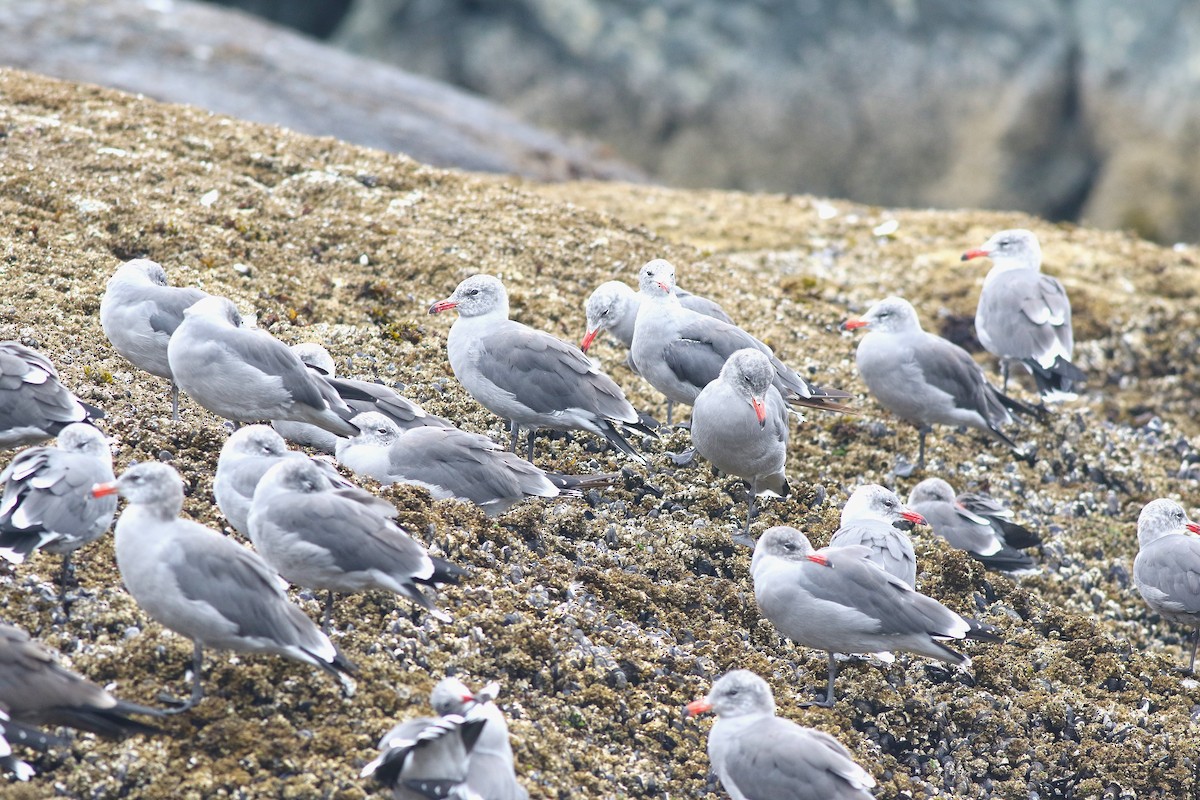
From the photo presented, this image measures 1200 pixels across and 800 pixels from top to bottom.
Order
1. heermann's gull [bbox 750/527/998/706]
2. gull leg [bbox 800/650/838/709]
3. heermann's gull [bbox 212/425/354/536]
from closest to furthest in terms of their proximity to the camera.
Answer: heermann's gull [bbox 212/425/354/536]
heermann's gull [bbox 750/527/998/706]
gull leg [bbox 800/650/838/709]

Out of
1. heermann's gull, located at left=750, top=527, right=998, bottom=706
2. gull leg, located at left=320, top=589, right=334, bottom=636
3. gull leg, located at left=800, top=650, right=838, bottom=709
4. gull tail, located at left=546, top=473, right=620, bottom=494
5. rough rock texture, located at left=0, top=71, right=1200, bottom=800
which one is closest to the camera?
rough rock texture, located at left=0, top=71, right=1200, bottom=800

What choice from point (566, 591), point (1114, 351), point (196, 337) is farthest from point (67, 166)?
point (1114, 351)

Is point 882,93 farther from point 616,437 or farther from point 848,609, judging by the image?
point 848,609

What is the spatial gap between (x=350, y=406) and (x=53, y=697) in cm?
374

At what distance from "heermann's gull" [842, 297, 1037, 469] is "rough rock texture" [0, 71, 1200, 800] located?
0.53 m

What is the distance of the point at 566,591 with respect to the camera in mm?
8406

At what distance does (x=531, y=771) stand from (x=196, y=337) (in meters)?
4.01

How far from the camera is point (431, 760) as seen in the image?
6.10 meters

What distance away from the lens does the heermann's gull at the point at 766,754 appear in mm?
6676

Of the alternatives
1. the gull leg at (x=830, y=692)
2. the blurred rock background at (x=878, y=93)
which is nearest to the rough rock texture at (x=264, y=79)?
the blurred rock background at (x=878, y=93)

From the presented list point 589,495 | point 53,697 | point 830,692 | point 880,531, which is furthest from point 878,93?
point 53,697

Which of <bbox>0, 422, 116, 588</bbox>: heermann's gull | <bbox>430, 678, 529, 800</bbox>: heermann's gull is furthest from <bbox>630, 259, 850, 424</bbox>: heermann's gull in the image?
<bbox>0, 422, 116, 588</bbox>: heermann's gull

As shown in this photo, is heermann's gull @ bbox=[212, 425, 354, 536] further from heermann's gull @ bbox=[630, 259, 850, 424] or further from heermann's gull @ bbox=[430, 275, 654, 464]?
heermann's gull @ bbox=[630, 259, 850, 424]

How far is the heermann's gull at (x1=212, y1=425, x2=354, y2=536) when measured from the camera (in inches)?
304
